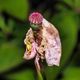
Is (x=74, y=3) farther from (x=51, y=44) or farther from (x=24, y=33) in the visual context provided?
(x=51, y=44)

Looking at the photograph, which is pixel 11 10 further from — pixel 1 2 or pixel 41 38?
pixel 41 38

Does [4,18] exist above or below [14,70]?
above

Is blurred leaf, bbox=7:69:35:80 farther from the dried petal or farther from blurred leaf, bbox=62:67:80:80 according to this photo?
the dried petal

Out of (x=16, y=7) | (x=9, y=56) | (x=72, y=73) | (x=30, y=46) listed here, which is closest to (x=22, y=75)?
(x=9, y=56)

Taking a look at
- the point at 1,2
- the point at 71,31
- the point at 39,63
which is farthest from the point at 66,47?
the point at 39,63

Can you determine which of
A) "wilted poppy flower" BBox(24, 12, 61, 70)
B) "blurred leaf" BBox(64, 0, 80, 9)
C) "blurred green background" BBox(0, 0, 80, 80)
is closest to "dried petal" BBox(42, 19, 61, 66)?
"wilted poppy flower" BBox(24, 12, 61, 70)

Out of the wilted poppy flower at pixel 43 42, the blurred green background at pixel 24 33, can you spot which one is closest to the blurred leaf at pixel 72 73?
the blurred green background at pixel 24 33
